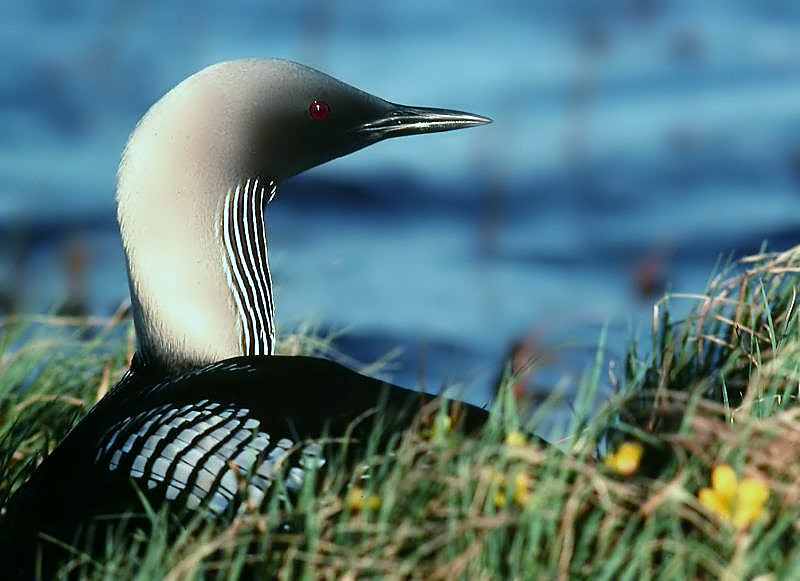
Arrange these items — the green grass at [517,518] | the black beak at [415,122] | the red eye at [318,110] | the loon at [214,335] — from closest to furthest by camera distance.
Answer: the green grass at [517,518] → the loon at [214,335] → the red eye at [318,110] → the black beak at [415,122]

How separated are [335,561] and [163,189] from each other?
2.86 ft

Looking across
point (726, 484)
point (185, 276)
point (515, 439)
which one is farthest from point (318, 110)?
point (726, 484)

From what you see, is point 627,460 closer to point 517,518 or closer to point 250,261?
point 517,518

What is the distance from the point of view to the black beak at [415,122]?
8.30 feet

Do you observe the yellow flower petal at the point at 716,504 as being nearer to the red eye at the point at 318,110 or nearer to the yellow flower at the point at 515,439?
the yellow flower at the point at 515,439

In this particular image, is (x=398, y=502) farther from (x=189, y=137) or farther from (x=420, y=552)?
(x=189, y=137)

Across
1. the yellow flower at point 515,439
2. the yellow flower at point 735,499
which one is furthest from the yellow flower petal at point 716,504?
the yellow flower at point 515,439

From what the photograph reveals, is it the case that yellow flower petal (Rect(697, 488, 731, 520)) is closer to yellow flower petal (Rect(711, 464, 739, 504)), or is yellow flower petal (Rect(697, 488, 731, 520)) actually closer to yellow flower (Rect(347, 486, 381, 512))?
yellow flower petal (Rect(711, 464, 739, 504))

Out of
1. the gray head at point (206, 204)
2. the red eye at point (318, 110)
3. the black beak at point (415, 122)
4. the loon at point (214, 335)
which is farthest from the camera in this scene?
the black beak at point (415, 122)

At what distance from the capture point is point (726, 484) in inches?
63.5

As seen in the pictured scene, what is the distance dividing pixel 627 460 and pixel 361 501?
1.05ft

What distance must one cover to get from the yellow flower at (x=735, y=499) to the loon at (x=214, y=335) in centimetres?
38

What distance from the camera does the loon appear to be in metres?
1.86

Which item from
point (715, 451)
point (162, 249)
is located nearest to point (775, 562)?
point (715, 451)
